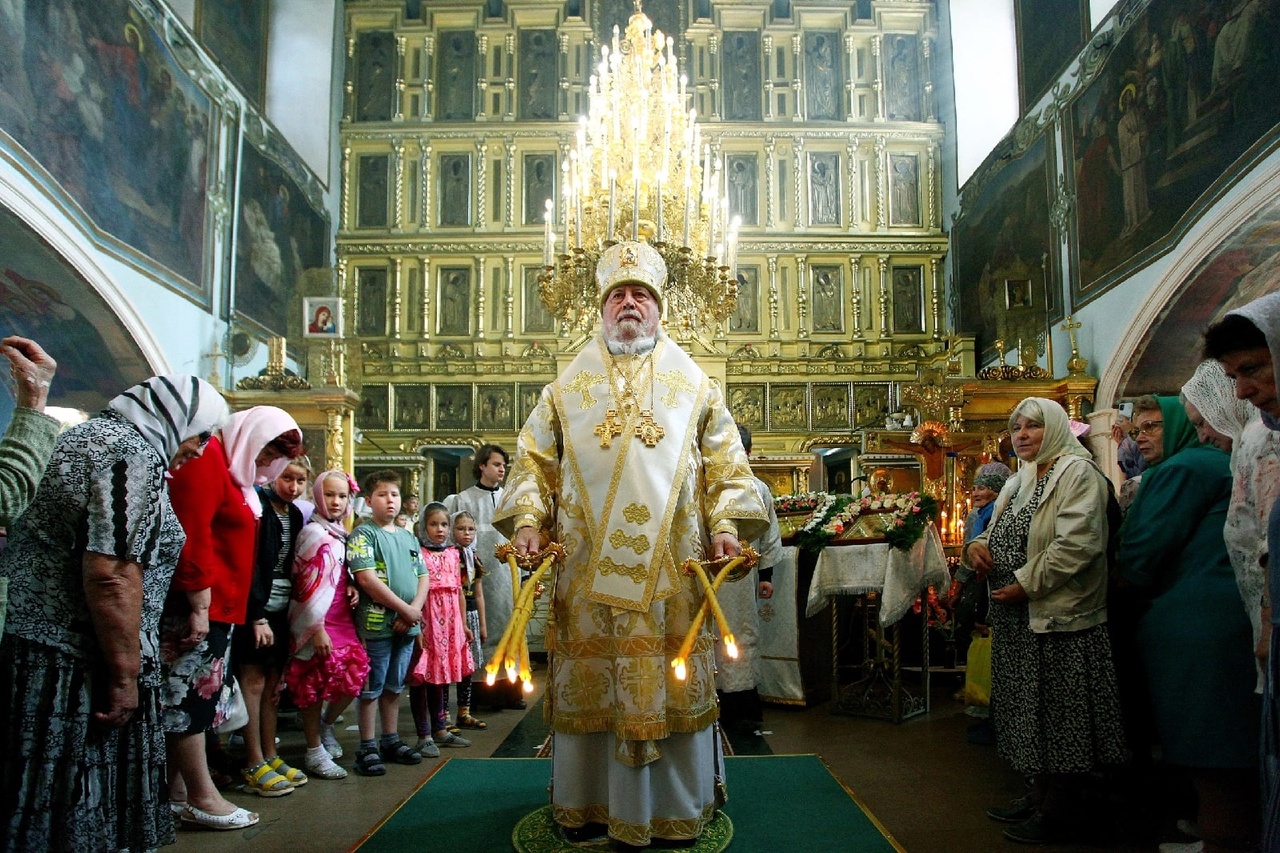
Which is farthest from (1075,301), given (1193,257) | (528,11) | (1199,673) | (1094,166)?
(528,11)

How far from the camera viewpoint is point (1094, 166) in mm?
10828

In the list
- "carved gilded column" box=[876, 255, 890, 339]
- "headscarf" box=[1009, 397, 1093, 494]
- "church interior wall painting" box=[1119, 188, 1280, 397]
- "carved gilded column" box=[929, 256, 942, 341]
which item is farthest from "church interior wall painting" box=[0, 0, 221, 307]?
"carved gilded column" box=[929, 256, 942, 341]

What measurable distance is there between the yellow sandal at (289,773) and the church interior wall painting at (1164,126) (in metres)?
8.53

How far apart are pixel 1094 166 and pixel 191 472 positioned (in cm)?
1113

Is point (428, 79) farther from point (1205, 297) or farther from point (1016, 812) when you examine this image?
point (1016, 812)

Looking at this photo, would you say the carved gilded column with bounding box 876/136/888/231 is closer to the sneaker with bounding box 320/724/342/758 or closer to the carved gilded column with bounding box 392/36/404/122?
the carved gilded column with bounding box 392/36/404/122

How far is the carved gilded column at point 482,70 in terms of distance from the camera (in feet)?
53.2

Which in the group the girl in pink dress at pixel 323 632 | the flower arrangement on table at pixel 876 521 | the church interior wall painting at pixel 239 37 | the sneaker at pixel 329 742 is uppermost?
the church interior wall painting at pixel 239 37

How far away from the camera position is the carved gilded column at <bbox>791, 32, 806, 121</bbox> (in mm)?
16016

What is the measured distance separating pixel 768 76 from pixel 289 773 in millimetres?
15132

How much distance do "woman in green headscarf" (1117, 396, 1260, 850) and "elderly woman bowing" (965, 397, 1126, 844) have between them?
180 millimetres

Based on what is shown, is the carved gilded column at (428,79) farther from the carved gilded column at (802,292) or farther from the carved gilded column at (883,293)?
the carved gilded column at (883,293)

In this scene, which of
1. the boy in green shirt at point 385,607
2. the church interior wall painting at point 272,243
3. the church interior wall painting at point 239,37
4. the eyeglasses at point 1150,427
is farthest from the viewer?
the church interior wall painting at point 272,243

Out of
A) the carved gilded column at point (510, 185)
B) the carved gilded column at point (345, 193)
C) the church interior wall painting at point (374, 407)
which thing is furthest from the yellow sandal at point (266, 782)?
the carved gilded column at point (345, 193)
